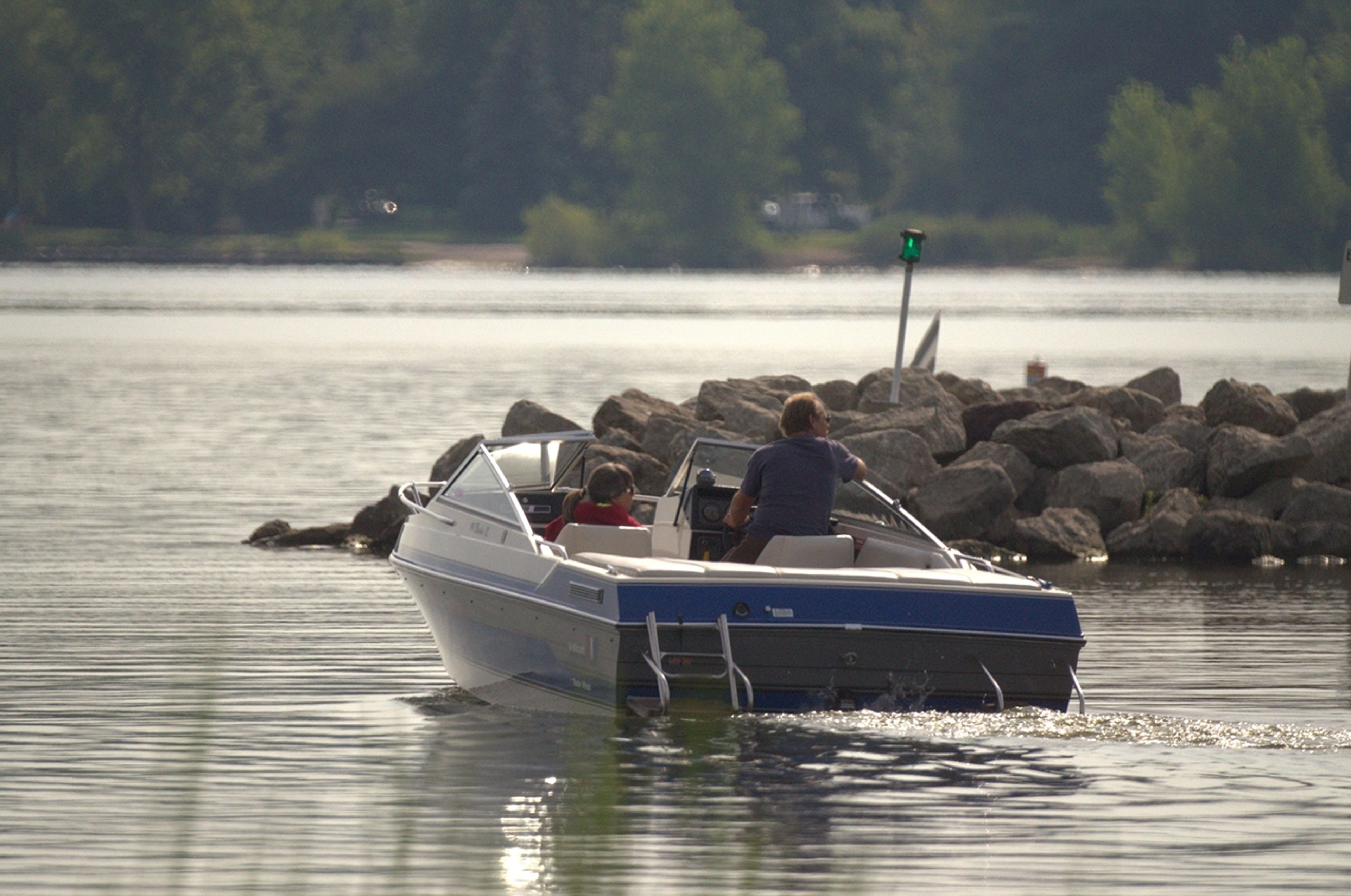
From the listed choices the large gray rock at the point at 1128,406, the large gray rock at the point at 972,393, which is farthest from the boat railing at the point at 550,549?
the large gray rock at the point at 1128,406

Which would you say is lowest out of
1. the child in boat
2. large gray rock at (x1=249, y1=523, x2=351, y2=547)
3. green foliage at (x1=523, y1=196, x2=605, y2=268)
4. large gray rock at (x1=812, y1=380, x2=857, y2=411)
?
large gray rock at (x1=249, y1=523, x2=351, y2=547)

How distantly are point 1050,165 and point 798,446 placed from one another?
123330 mm

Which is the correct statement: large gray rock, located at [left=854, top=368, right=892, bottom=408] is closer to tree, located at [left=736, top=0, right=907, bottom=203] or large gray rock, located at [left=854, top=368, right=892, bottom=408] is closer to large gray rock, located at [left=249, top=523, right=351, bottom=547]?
large gray rock, located at [left=249, top=523, right=351, bottom=547]

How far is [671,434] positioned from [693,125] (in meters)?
109

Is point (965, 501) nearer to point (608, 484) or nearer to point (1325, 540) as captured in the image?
point (1325, 540)

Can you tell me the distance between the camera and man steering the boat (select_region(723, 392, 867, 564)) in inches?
458

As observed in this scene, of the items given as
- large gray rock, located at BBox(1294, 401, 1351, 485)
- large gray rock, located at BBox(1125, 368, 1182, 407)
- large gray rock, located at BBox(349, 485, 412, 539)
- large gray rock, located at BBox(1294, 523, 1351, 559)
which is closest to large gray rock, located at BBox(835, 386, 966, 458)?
large gray rock, located at BBox(1294, 401, 1351, 485)

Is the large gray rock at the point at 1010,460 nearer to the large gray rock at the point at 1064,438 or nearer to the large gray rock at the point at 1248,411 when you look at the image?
the large gray rock at the point at 1064,438

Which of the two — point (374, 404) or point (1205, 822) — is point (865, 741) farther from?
point (374, 404)

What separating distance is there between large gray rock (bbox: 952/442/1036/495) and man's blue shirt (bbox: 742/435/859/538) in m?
8.86

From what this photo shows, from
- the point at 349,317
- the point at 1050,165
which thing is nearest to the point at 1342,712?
the point at 349,317

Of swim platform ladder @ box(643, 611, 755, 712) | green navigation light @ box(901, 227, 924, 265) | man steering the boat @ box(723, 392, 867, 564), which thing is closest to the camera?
swim platform ladder @ box(643, 611, 755, 712)

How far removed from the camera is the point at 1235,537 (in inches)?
768

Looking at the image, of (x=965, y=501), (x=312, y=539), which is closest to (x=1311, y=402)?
(x=965, y=501)
